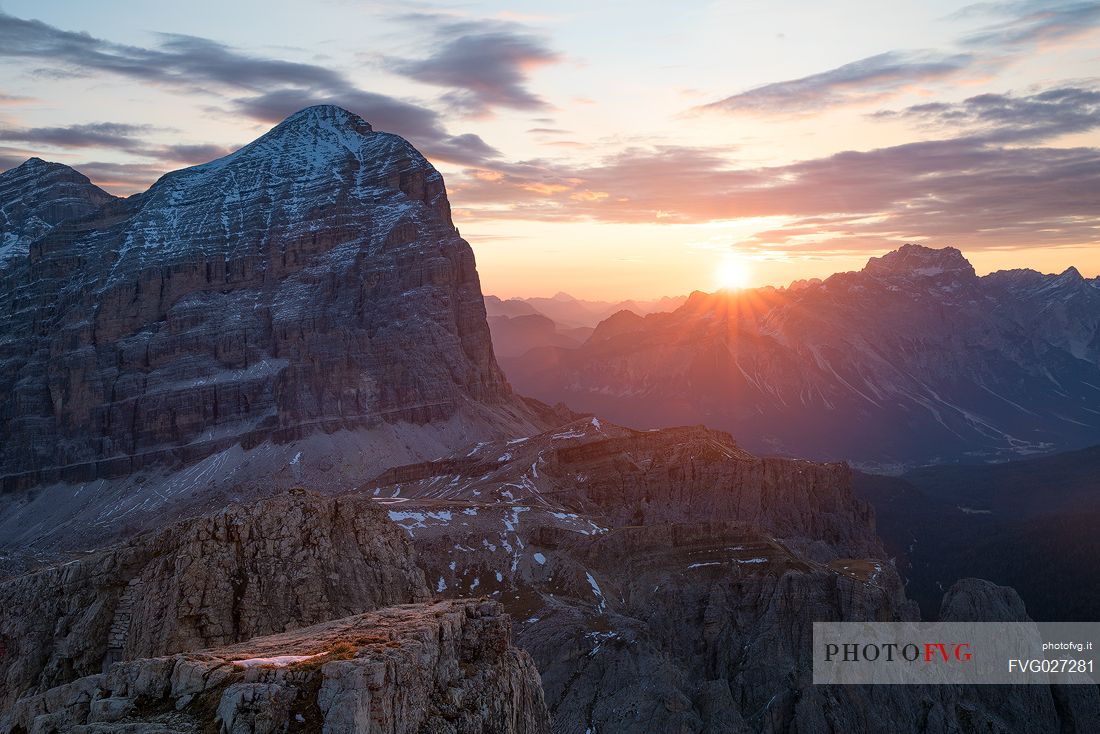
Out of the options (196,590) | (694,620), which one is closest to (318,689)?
(196,590)

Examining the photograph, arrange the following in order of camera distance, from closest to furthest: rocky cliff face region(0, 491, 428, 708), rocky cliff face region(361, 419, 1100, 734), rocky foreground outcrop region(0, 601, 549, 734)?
rocky foreground outcrop region(0, 601, 549, 734) < rocky cliff face region(0, 491, 428, 708) < rocky cliff face region(361, 419, 1100, 734)

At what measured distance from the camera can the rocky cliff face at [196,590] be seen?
189 ft

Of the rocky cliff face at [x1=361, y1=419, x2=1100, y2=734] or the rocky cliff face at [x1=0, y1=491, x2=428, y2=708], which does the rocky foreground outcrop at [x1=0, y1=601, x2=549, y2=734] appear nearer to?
the rocky cliff face at [x1=0, y1=491, x2=428, y2=708]

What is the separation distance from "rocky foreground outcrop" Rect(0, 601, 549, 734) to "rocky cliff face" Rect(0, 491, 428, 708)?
12403mm

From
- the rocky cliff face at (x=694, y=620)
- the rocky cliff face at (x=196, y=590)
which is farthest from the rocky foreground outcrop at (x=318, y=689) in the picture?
the rocky cliff face at (x=694, y=620)

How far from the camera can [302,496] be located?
66375mm

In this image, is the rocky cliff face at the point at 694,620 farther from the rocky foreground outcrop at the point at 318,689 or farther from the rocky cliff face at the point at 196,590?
the rocky foreground outcrop at the point at 318,689

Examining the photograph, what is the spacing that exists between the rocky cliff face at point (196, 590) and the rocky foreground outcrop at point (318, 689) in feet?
40.7

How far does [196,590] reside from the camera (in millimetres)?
57812

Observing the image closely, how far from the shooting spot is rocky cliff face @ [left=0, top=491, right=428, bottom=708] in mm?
57562

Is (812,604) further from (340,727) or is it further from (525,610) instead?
(340,727)

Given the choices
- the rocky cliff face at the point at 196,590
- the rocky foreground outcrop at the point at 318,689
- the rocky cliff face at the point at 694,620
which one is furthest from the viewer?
the rocky cliff face at the point at 694,620

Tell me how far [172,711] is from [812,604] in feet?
311

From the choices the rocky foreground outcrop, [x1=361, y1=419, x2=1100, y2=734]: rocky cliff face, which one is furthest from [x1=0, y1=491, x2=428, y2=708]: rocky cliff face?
[x1=361, y1=419, x2=1100, y2=734]: rocky cliff face
